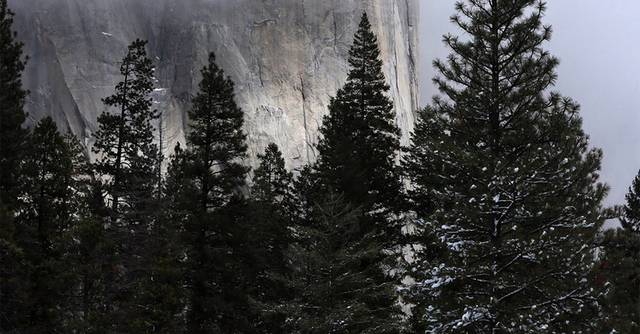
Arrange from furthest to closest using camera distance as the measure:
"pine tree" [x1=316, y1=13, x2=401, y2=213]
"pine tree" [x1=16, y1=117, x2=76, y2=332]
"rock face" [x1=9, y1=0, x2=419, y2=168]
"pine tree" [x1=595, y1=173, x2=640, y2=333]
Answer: "rock face" [x1=9, y1=0, x2=419, y2=168] < "pine tree" [x1=316, y1=13, x2=401, y2=213] < "pine tree" [x1=16, y1=117, x2=76, y2=332] < "pine tree" [x1=595, y1=173, x2=640, y2=333]

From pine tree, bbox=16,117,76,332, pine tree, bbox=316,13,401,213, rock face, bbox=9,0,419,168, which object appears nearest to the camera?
pine tree, bbox=16,117,76,332

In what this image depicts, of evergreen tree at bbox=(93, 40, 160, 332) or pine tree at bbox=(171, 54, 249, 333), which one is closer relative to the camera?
evergreen tree at bbox=(93, 40, 160, 332)

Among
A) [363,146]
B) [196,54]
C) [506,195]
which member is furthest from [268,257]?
[196,54]

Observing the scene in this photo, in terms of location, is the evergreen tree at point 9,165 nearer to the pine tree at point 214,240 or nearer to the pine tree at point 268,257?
the pine tree at point 214,240

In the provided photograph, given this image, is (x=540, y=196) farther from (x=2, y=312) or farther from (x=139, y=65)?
(x=139, y=65)

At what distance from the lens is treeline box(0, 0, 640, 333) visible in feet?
43.9

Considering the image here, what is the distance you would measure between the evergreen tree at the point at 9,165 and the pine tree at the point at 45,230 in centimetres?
41

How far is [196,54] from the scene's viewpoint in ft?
179

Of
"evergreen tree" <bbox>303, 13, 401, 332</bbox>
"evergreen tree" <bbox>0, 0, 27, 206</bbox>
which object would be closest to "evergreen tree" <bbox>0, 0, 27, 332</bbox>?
"evergreen tree" <bbox>0, 0, 27, 206</bbox>

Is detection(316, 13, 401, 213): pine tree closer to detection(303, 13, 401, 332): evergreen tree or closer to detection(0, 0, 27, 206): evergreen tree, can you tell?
detection(303, 13, 401, 332): evergreen tree

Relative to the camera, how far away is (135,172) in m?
28.9

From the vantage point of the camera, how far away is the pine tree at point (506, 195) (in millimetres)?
12984

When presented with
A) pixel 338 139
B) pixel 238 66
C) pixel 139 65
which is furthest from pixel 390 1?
pixel 338 139

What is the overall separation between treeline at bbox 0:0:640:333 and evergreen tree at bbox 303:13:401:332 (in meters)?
0.07
